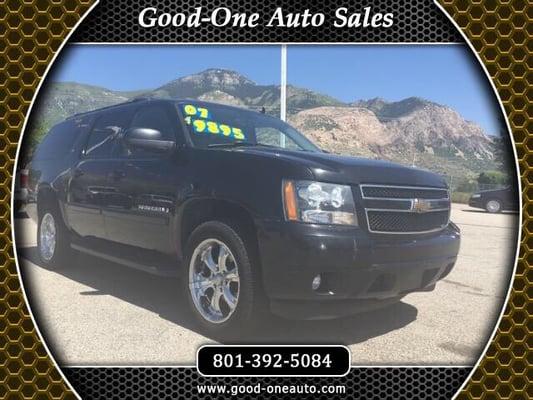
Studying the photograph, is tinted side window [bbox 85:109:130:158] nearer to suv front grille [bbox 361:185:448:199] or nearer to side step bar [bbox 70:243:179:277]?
side step bar [bbox 70:243:179:277]

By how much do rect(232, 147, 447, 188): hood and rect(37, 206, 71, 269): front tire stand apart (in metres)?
2.53

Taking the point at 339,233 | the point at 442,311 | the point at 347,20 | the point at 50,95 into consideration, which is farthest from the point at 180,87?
the point at 442,311

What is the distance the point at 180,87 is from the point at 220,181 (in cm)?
101

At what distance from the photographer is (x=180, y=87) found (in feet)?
10.7

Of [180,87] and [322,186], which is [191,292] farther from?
[180,87]

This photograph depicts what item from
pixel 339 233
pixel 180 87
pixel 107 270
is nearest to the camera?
pixel 339 233

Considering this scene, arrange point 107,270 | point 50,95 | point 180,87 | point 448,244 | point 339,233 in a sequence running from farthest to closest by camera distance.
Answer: point 107,270 → point 180,87 → point 448,244 → point 50,95 → point 339,233

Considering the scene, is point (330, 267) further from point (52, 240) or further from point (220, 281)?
point (52, 240)

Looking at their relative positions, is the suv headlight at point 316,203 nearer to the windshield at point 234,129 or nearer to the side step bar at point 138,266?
the windshield at point 234,129

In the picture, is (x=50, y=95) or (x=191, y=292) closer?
(x=50, y=95)

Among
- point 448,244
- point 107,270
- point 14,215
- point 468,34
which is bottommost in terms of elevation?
point 107,270

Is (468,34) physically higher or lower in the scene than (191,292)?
higher

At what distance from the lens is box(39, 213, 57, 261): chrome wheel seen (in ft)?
14.5

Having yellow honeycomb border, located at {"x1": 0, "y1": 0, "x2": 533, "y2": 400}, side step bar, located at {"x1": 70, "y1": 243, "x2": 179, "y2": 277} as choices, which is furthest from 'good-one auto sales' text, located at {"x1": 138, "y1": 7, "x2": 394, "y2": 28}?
side step bar, located at {"x1": 70, "y1": 243, "x2": 179, "y2": 277}
